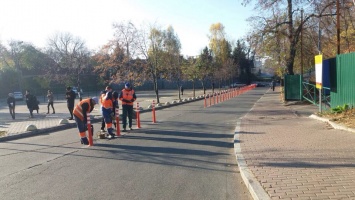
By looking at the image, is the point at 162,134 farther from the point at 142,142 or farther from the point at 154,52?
the point at 154,52

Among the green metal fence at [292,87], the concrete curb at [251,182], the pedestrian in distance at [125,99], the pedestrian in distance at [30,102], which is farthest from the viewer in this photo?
the green metal fence at [292,87]

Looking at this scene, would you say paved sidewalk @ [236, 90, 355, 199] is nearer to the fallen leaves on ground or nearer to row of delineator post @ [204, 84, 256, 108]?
the fallen leaves on ground

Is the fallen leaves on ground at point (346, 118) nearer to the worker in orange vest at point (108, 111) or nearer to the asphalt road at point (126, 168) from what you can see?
the asphalt road at point (126, 168)

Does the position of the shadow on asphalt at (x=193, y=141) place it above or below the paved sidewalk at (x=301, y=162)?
below

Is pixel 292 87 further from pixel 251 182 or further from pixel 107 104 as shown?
pixel 251 182

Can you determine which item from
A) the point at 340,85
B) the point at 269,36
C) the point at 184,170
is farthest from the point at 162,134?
the point at 269,36

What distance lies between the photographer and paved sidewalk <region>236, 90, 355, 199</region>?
5.00m

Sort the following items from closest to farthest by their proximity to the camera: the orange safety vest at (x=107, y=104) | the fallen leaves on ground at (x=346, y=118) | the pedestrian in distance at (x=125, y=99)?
the fallen leaves on ground at (x=346, y=118) < the orange safety vest at (x=107, y=104) < the pedestrian in distance at (x=125, y=99)

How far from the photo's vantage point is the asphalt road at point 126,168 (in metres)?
5.66

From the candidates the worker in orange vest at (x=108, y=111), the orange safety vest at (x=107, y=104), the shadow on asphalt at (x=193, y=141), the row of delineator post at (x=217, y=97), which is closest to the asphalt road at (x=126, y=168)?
the shadow on asphalt at (x=193, y=141)

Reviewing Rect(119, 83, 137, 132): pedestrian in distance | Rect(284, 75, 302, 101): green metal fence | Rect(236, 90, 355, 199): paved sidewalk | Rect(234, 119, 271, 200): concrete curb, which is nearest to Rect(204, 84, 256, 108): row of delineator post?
Rect(284, 75, 302, 101): green metal fence

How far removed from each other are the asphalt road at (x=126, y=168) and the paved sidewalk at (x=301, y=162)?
0.43m

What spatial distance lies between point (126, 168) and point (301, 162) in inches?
→ 142

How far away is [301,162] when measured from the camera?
6645 mm
